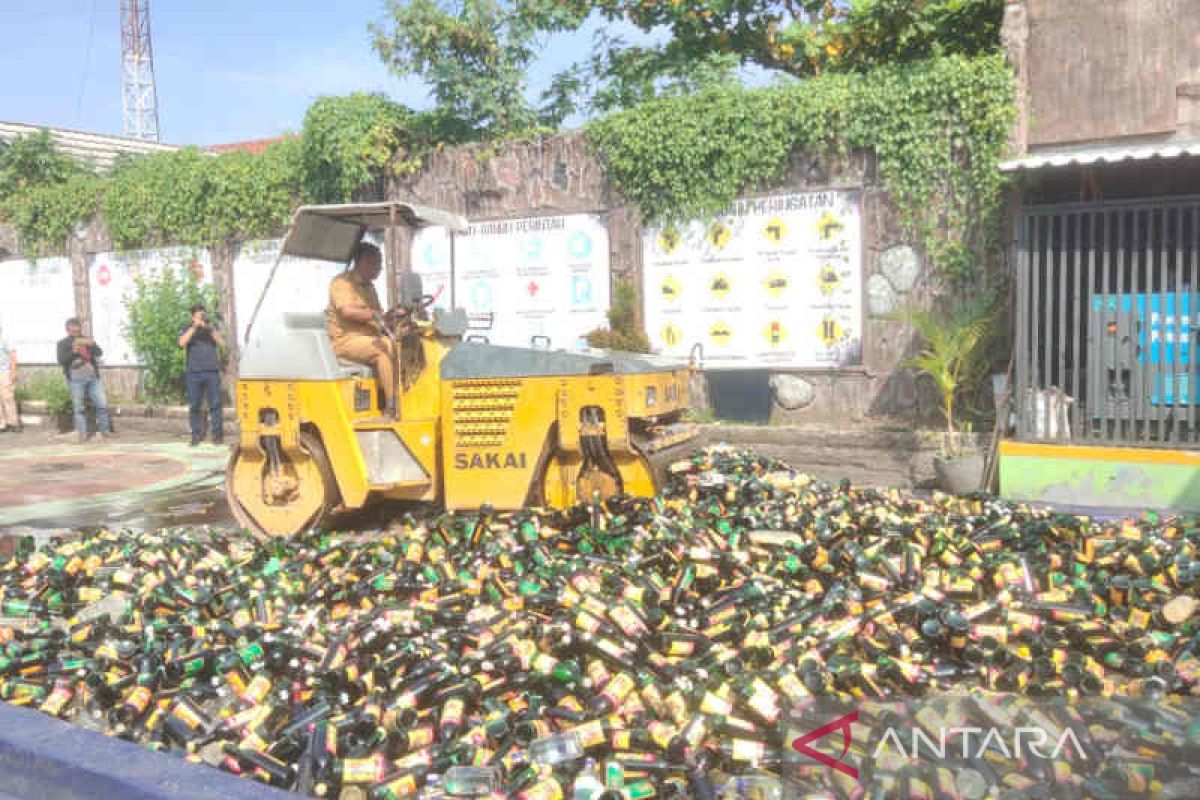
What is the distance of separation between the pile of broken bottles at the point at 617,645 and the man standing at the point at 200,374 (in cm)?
743

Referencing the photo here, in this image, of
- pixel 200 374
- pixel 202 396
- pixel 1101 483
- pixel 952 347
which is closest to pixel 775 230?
pixel 952 347

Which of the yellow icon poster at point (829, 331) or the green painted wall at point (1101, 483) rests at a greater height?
the yellow icon poster at point (829, 331)

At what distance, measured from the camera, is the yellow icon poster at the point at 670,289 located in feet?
38.4

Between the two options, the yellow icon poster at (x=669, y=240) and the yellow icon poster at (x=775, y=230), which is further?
the yellow icon poster at (x=669, y=240)

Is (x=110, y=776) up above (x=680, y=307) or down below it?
below

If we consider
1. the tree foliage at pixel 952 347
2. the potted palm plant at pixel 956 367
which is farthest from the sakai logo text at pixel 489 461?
the tree foliage at pixel 952 347

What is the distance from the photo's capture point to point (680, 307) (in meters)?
11.7

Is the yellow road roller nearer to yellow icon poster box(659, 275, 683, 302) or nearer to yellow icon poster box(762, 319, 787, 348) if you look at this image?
yellow icon poster box(762, 319, 787, 348)

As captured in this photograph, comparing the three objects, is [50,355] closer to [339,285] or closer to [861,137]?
[339,285]

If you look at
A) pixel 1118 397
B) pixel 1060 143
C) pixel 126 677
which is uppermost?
pixel 1060 143

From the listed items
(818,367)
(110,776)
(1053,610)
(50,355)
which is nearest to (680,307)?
(818,367)

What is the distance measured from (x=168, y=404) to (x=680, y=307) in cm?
913

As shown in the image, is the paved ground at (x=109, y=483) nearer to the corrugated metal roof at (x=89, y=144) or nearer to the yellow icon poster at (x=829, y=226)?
the yellow icon poster at (x=829, y=226)

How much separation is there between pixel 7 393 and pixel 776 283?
12.5 metres
